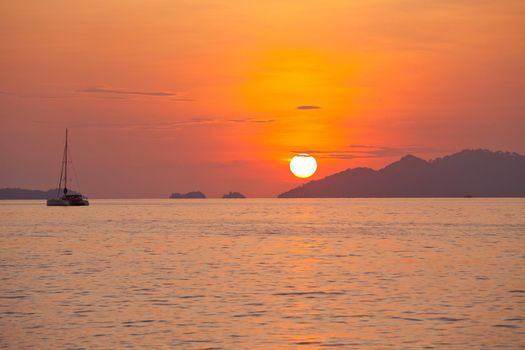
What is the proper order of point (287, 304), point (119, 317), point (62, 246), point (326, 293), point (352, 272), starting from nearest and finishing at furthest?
point (119, 317) < point (287, 304) < point (326, 293) < point (352, 272) < point (62, 246)

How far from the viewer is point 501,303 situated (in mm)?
42500

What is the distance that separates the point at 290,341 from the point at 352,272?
1156 inches

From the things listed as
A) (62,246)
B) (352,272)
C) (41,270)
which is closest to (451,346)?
(352,272)

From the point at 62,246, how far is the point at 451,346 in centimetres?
6981

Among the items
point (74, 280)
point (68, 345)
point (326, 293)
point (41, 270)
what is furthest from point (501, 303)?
point (41, 270)

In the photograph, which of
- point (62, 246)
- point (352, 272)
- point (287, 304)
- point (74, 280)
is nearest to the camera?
point (287, 304)

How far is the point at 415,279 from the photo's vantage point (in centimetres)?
5525

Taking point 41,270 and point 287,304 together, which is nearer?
point 287,304

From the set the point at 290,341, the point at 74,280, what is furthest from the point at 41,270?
the point at 290,341

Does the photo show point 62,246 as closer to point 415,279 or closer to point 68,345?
point 415,279

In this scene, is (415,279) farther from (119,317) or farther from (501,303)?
(119,317)

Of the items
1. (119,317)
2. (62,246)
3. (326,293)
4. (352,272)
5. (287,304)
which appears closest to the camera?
(119,317)

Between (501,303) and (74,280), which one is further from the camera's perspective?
(74,280)

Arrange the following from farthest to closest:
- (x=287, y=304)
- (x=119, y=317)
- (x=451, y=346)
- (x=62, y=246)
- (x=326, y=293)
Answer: (x=62, y=246) < (x=326, y=293) < (x=287, y=304) < (x=119, y=317) < (x=451, y=346)
